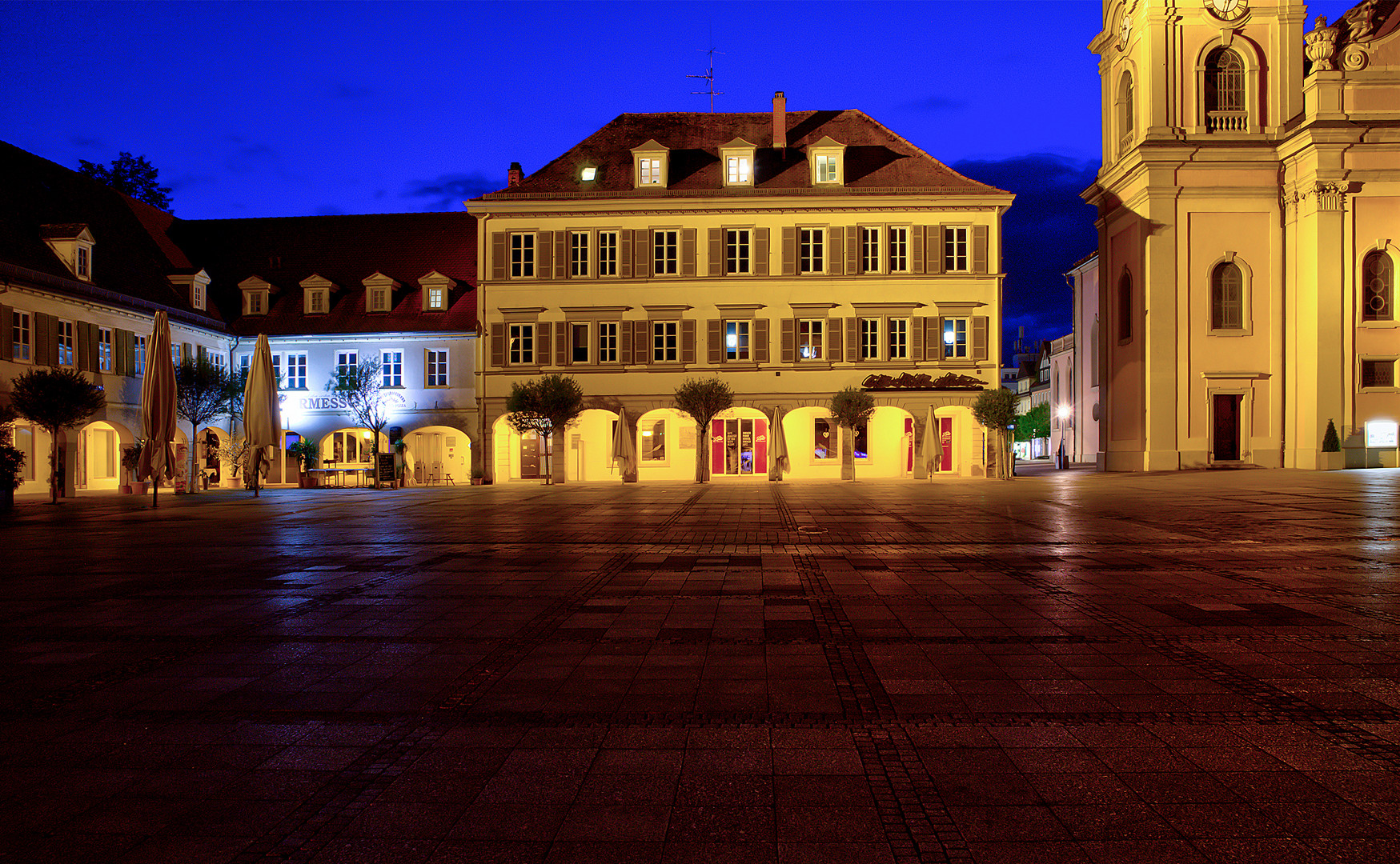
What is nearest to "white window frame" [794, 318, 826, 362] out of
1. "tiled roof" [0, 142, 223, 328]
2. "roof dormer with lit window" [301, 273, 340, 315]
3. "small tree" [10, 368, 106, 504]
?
"roof dormer with lit window" [301, 273, 340, 315]

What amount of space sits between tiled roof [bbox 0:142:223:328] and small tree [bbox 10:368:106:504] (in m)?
4.97

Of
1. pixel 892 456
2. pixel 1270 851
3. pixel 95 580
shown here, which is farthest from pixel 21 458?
pixel 892 456

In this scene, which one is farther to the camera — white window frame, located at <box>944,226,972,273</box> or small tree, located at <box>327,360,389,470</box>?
white window frame, located at <box>944,226,972,273</box>

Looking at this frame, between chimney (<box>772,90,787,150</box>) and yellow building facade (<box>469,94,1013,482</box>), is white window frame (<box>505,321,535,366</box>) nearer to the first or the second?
yellow building facade (<box>469,94,1013,482</box>)

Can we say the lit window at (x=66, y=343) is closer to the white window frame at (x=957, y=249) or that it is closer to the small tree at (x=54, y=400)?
the small tree at (x=54, y=400)

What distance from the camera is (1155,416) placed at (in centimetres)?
3525

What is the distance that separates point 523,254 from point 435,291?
171 inches

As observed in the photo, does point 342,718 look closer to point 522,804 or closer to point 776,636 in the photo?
point 522,804

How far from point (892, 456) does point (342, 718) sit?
110 ft

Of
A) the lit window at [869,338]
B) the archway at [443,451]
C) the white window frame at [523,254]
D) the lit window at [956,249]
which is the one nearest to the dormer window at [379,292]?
the white window frame at [523,254]

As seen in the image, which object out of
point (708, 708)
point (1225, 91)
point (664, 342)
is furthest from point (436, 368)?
point (708, 708)

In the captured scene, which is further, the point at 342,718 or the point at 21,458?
the point at 21,458

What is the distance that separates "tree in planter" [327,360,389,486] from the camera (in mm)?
36125

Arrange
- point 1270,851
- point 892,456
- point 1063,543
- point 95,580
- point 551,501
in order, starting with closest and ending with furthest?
point 1270,851
point 95,580
point 1063,543
point 551,501
point 892,456
